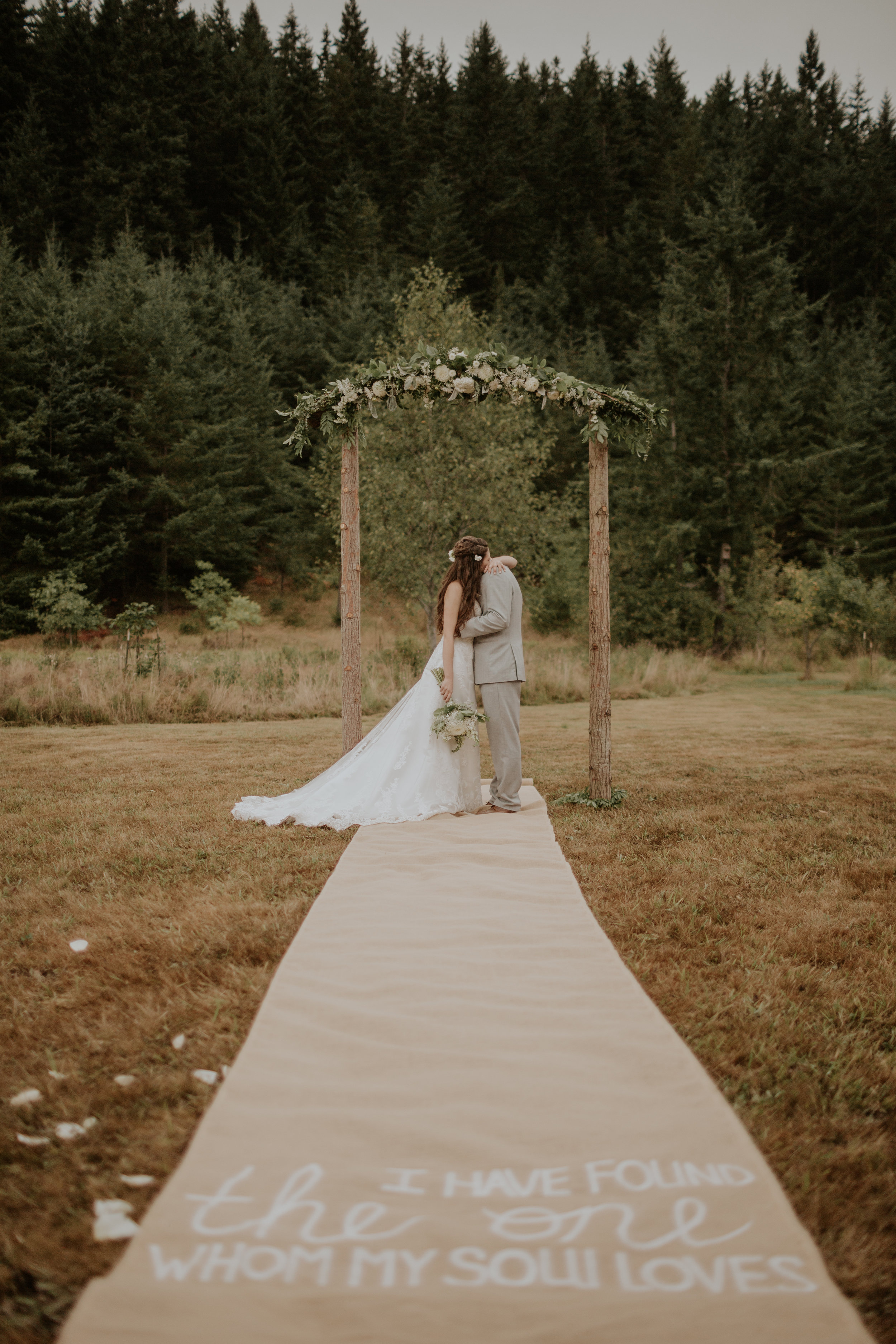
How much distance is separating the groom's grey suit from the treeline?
14.3 metres

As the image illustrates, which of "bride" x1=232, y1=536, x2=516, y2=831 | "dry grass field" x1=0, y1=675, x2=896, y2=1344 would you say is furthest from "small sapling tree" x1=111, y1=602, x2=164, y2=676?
"bride" x1=232, y1=536, x2=516, y2=831

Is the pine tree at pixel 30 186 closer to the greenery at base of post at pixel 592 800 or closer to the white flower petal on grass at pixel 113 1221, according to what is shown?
the greenery at base of post at pixel 592 800

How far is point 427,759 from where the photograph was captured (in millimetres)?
6180

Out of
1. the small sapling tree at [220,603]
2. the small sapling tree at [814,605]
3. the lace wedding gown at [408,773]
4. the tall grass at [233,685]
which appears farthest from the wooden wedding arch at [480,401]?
the small sapling tree at [220,603]

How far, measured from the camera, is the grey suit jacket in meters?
6.07

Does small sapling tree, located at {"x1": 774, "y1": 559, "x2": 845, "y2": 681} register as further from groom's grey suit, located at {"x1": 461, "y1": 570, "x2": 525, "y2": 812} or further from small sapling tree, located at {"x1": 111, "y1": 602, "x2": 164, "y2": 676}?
groom's grey suit, located at {"x1": 461, "y1": 570, "x2": 525, "y2": 812}

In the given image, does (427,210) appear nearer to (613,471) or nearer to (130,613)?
(613,471)

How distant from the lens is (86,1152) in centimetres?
223

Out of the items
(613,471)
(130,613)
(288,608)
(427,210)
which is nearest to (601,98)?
(427,210)

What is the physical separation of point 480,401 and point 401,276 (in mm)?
27679

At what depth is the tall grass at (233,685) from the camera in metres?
10.8

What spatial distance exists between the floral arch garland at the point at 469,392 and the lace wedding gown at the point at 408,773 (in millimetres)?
1896

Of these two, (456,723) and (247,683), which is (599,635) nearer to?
(456,723)

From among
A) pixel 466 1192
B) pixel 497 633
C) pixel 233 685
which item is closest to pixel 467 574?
pixel 497 633
